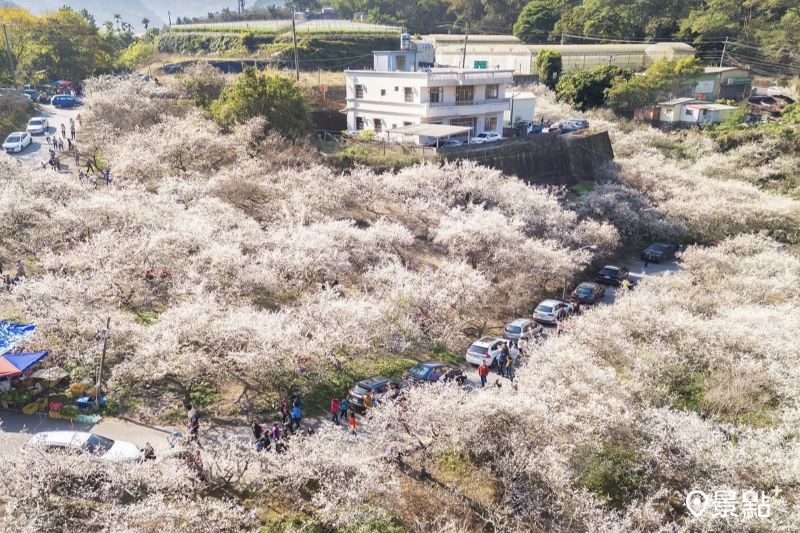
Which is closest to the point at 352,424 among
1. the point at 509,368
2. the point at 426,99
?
the point at 509,368


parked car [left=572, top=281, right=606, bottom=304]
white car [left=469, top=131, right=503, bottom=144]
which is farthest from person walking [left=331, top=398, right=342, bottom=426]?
white car [left=469, top=131, right=503, bottom=144]

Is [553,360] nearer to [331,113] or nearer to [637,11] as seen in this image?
[331,113]

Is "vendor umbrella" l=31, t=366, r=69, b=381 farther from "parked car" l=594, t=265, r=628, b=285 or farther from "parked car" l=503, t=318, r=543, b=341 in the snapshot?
"parked car" l=594, t=265, r=628, b=285

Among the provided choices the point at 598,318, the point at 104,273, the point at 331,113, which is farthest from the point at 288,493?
the point at 331,113

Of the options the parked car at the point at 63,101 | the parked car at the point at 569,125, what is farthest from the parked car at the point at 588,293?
the parked car at the point at 63,101

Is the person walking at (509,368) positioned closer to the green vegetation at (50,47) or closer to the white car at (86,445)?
the white car at (86,445)
